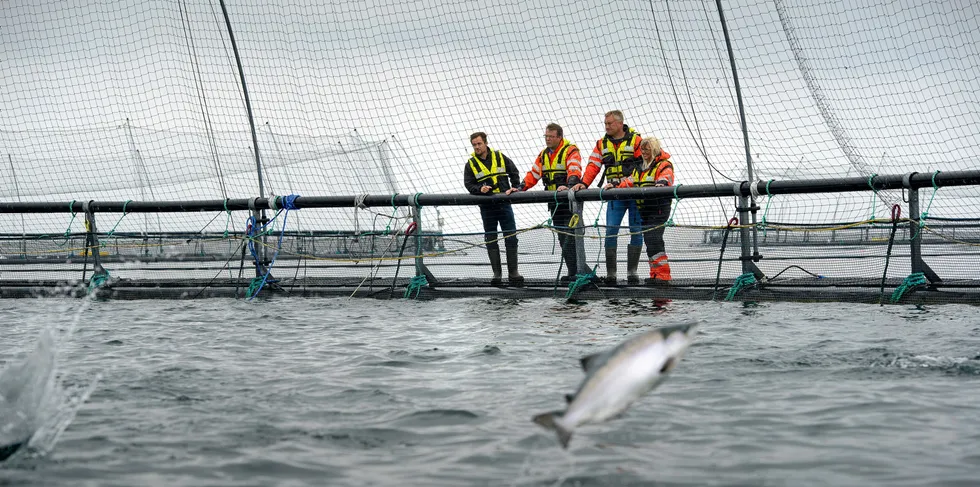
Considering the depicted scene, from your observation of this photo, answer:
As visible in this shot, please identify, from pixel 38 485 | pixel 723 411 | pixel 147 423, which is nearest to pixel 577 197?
pixel 723 411

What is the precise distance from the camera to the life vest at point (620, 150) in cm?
986

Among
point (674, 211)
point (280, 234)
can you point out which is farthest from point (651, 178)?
point (280, 234)

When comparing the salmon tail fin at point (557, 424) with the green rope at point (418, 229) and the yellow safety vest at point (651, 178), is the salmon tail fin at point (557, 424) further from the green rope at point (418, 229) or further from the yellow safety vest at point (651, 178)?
the green rope at point (418, 229)

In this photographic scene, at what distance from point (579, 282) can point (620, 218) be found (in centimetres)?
86

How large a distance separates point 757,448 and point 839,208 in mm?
7306

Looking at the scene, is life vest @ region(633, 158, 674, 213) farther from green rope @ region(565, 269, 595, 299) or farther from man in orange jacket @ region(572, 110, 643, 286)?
green rope @ region(565, 269, 595, 299)

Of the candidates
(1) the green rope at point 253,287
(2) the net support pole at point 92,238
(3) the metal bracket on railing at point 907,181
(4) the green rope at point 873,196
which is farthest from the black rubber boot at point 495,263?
(2) the net support pole at point 92,238

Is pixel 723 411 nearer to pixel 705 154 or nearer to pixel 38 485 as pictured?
pixel 38 485

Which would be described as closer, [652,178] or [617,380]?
[617,380]

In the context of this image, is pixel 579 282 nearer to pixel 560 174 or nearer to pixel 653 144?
pixel 560 174

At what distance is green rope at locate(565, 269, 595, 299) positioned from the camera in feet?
30.7

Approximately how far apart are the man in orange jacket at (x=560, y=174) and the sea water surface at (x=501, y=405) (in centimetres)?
216

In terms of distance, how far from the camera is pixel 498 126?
416 inches

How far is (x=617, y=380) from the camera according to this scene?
8.16 feet
